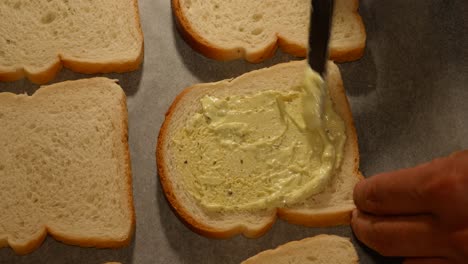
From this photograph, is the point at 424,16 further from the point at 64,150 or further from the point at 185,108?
the point at 64,150

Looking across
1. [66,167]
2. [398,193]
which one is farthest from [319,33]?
[66,167]

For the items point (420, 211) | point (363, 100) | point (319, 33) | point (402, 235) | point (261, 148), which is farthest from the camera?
point (363, 100)

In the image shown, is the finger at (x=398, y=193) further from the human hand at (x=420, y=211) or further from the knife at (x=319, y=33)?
the knife at (x=319, y=33)

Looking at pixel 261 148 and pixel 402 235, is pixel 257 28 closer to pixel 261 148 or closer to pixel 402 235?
pixel 261 148

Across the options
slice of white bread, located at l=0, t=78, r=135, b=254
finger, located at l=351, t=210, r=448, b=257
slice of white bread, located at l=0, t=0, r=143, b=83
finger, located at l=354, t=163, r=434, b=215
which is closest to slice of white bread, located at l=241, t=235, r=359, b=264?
finger, located at l=351, t=210, r=448, b=257

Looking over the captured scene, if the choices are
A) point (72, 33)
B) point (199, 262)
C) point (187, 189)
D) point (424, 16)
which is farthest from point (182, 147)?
point (424, 16)

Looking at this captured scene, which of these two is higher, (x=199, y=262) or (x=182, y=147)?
(x=182, y=147)

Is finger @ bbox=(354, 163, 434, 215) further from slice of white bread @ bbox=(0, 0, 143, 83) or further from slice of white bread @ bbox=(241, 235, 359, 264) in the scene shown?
slice of white bread @ bbox=(0, 0, 143, 83)
